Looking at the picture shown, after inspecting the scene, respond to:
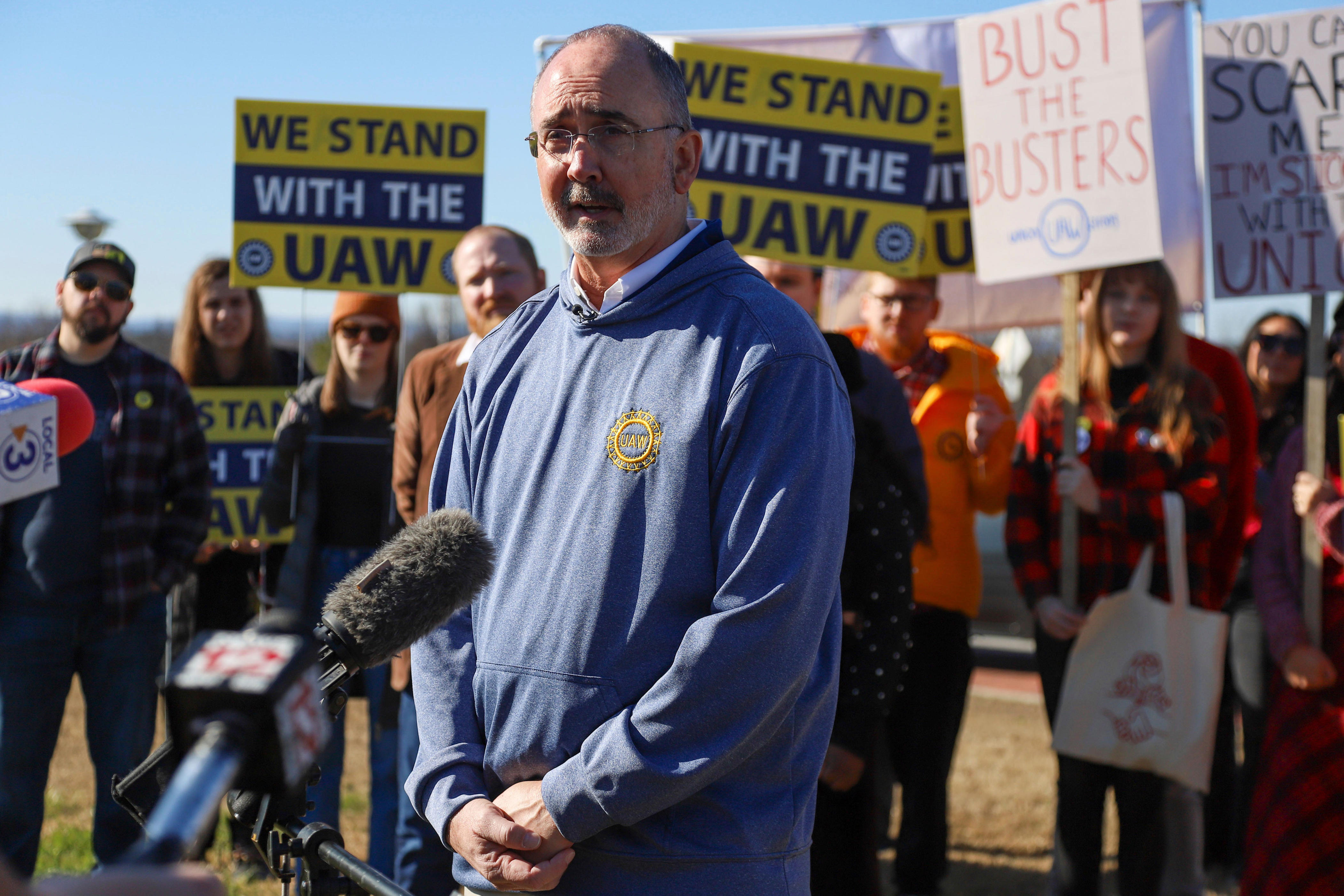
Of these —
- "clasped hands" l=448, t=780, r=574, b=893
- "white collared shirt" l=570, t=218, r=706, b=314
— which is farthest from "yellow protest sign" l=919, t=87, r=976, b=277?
"clasped hands" l=448, t=780, r=574, b=893

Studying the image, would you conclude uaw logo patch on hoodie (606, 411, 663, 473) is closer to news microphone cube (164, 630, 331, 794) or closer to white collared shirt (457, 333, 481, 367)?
news microphone cube (164, 630, 331, 794)

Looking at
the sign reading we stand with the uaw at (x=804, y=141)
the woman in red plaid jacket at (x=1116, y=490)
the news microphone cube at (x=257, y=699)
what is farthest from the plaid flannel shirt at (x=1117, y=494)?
the news microphone cube at (x=257, y=699)

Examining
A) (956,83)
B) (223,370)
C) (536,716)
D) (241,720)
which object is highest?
(956,83)

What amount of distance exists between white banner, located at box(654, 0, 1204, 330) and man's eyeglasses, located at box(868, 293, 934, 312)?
145 centimetres

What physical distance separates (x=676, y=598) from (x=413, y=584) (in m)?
0.41

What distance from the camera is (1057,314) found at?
22.2 ft

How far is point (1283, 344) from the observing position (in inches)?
231

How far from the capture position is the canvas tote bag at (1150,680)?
12.9 feet

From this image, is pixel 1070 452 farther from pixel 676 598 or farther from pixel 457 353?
pixel 676 598

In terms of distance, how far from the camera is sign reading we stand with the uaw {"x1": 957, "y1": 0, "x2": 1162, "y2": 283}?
4.50m

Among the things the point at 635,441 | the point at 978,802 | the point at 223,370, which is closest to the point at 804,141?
the point at 223,370

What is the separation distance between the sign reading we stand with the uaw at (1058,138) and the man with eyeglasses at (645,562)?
282 centimetres

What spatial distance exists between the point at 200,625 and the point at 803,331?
4298mm

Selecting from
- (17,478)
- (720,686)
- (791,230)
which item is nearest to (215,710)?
(720,686)
